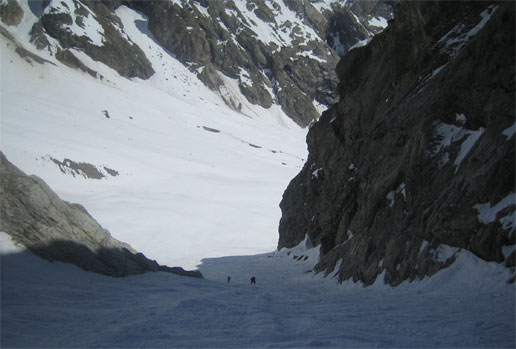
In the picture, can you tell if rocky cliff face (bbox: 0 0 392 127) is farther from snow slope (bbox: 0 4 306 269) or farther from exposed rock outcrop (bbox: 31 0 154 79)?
snow slope (bbox: 0 4 306 269)

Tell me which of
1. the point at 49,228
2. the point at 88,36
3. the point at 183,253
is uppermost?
Answer: the point at 88,36

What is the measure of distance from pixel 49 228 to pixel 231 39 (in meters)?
130

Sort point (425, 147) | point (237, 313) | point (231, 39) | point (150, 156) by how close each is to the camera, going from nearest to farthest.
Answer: point (237, 313) < point (425, 147) < point (150, 156) < point (231, 39)

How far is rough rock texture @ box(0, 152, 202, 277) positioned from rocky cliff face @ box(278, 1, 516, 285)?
338 inches

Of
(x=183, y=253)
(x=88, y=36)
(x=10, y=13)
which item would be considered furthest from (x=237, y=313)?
(x=10, y=13)

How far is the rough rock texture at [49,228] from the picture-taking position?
10.8m

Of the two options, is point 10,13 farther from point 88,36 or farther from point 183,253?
point 183,253

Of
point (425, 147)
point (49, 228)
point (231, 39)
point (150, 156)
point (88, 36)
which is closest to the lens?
point (425, 147)

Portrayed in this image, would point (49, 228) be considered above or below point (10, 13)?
below

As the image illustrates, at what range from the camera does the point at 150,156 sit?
51.2 meters

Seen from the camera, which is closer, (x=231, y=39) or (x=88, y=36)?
(x=88, y=36)

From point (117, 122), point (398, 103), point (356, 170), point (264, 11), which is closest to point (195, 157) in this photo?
point (117, 122)

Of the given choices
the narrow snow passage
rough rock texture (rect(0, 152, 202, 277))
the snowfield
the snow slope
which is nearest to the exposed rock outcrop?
the snow slope

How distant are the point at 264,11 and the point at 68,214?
15600cm
